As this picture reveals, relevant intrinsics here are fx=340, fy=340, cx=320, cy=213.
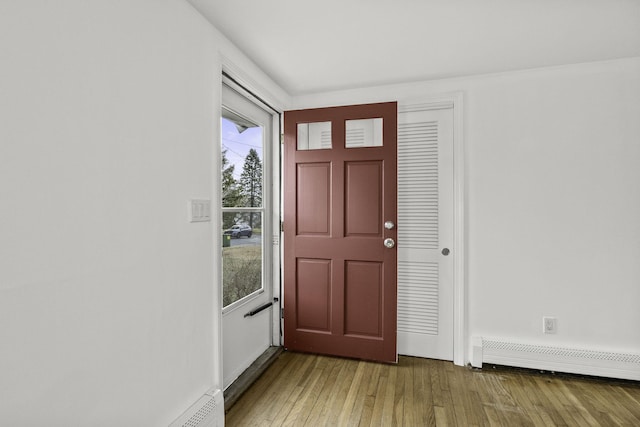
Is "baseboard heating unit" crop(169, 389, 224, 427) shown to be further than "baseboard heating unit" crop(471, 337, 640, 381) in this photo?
No

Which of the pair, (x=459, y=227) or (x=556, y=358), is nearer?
(x=556, y=358)

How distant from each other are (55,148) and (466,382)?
2.60m

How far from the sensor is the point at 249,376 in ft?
7.76

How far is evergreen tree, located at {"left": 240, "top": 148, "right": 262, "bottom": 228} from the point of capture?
248 cm

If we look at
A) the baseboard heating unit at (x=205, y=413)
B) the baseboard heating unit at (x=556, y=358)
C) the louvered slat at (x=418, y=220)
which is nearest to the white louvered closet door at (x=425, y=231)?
the louvered slat at (x=418, y=220)

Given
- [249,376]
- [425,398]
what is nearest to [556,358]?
[425,398]

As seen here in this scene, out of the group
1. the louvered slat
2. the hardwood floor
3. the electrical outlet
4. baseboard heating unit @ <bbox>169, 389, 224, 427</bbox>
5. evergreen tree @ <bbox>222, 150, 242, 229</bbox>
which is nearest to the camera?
baseboard heating unit @ <bbox>169, 389, 224, 427</bbox>

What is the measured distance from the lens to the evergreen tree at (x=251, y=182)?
248 cm

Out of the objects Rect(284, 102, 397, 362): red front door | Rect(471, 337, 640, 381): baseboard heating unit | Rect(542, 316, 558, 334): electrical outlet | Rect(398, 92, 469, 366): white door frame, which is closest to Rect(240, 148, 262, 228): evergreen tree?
Rect(284, 102, 397, 362): red front door

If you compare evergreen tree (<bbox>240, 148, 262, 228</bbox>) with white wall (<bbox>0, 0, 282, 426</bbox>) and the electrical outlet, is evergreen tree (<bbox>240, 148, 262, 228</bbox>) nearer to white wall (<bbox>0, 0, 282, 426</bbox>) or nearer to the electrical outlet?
white wall (<bbox>0, 0, 282, 426</bbox>)

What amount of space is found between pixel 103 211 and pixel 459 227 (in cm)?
228

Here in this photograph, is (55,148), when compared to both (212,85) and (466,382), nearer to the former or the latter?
(212,85)

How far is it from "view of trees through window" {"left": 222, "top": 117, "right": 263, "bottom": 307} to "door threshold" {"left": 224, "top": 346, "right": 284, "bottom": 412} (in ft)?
1.74

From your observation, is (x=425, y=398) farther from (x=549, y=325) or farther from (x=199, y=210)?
(x=199, y=210)
